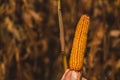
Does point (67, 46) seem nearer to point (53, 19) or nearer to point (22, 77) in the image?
point (53, 19)

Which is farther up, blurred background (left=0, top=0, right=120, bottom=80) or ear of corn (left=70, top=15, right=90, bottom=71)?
ear of corn (left=70, top=15, right=90, bottom=71)

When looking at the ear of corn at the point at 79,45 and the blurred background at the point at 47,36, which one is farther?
the blurred background at the point at 47,36

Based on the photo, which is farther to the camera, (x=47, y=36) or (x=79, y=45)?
(x=47, y=36)

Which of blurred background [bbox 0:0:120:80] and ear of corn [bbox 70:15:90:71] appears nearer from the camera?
ear of corn [bbox 70:15:90:71]

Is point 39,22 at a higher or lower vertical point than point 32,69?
higher

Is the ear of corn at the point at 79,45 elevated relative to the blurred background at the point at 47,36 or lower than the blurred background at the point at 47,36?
elevated

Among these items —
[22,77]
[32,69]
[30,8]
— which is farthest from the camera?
[30,8]

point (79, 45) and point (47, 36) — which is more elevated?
point (79, 45)

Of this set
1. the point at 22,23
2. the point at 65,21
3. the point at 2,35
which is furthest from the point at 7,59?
the point at 65,21
